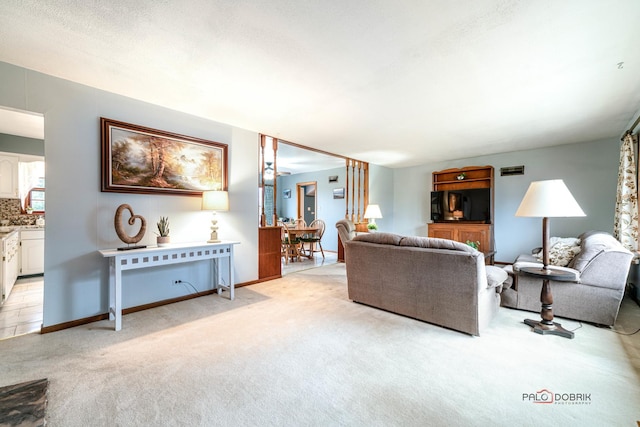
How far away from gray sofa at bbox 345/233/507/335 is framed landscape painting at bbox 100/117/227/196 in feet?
7.18

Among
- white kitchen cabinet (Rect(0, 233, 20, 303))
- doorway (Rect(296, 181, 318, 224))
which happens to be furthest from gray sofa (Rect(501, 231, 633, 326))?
doorway (Rect(296, 181, 318, 224))

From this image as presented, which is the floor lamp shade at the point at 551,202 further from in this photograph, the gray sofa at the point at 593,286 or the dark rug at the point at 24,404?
the dark rug at the point at 24,404

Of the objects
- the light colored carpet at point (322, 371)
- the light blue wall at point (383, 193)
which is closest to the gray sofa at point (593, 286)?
the light colored carpet at point (322, 371)

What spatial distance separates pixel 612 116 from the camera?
3.46 metres

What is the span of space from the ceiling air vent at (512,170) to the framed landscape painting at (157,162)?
222 inches

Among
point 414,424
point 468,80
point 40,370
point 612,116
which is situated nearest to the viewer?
point 414,424

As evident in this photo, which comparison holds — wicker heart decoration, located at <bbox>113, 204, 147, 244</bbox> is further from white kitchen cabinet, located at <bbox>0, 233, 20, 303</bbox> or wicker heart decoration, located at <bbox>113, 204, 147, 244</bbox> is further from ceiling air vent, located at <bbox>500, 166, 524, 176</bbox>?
ceiling air vent, located at <bbox>500, 166, 524, 176</bbox>

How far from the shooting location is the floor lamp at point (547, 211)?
89.5 inches

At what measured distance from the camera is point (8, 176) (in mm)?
4195

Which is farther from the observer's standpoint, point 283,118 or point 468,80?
point 283,118

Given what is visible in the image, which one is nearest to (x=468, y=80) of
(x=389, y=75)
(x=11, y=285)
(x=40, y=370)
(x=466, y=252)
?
(x=389, y=75)

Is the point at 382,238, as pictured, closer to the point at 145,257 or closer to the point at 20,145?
the point at 145,257

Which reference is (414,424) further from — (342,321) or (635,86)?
(635,86)

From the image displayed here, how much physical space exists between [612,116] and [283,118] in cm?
436
